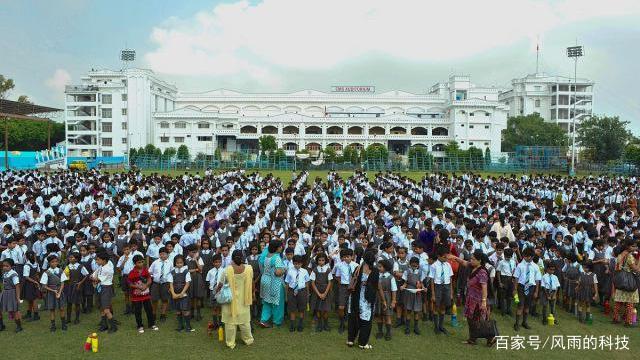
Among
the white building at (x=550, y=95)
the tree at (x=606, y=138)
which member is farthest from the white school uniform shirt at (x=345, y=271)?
the white building at (x=550, y=95)

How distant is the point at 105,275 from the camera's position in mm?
6383

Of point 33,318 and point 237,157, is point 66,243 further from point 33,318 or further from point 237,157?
point 237,157

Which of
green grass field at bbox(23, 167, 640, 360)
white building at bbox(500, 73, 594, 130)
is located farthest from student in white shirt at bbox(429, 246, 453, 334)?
white building at bbox(500, 73, 594, 130)

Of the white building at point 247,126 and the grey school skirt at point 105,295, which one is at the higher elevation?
the white building at point 247,126

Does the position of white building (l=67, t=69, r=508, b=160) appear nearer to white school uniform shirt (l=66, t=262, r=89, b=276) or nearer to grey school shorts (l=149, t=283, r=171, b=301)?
white school uniform shirt (l=66, t=262, r=89, b=276)

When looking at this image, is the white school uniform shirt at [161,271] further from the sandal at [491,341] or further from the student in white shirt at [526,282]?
the student in white shirt at [526,282]

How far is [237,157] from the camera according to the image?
44344 millimetres

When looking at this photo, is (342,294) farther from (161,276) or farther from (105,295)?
(105,295)

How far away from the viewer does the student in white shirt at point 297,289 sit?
647 centimetres

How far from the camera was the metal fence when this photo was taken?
1555 inches

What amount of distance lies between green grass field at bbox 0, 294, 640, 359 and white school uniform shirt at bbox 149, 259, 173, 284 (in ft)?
2.30

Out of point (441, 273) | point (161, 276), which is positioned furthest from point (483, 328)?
point (161, 276)

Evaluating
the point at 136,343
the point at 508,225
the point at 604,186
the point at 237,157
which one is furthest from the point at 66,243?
the point at 237,157

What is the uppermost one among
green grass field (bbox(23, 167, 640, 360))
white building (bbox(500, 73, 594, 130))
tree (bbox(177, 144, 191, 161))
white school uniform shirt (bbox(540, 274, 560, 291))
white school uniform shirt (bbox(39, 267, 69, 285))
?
white building (bbox(500, 73, 594, 130))
